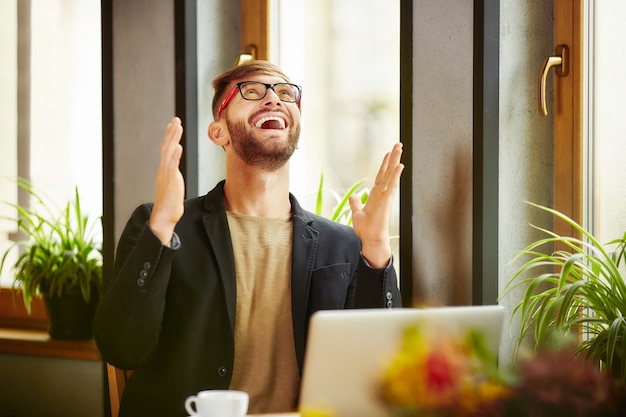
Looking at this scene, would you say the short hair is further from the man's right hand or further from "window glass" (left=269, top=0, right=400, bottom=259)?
"window glass" (left=269, top=0, right=400, bottom=259)

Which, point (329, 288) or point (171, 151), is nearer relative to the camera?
point (171, 151)

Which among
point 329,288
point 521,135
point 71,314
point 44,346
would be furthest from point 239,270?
point 44,346

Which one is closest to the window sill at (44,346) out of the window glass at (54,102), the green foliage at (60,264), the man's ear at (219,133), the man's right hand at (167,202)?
the green foliage at (60,264)

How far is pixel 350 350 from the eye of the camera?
42.3 inches

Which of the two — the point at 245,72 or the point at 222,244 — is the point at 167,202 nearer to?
the point at 222,244

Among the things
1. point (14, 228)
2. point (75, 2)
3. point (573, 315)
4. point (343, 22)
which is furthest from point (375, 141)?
point (14, 228)

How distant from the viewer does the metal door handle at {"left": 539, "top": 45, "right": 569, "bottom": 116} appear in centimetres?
221

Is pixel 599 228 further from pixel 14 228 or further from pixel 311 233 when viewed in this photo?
pixel 14 228

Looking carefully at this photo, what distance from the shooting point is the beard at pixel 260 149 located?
2029mm

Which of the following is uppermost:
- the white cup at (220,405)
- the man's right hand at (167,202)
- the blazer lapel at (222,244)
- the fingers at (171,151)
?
the fingers at (171,151)

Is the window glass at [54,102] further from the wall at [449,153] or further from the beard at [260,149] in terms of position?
the wall at [449,153]

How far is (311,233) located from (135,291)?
0.51 meters

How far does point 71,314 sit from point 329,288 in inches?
60.1

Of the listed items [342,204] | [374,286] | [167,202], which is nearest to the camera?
[167,202]
